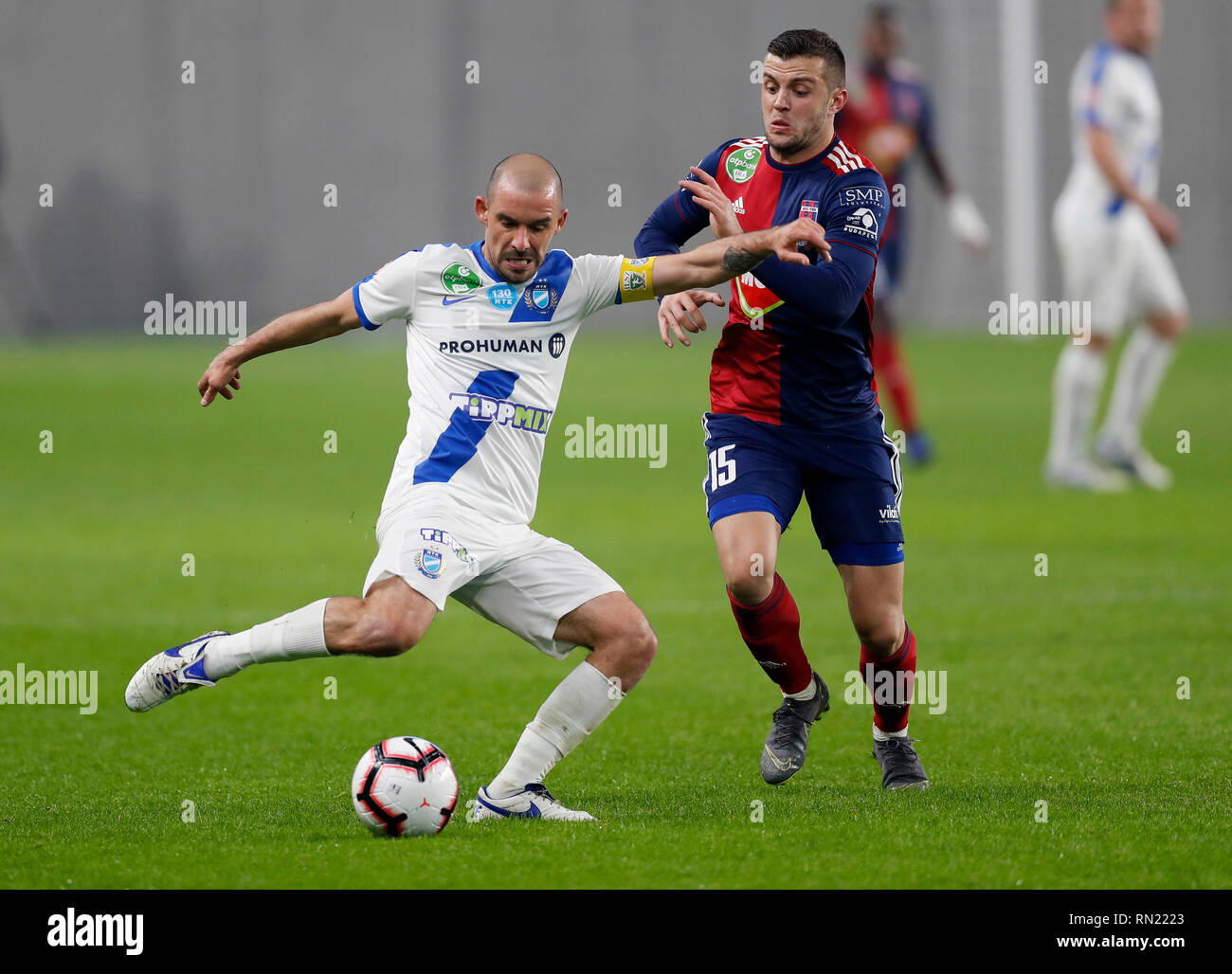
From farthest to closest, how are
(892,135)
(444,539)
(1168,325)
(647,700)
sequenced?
1. (892,135)
2. (1168,325)
3. (647,700)
4. (444,539)

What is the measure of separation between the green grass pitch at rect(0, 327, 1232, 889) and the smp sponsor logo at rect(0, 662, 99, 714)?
3.3 inches

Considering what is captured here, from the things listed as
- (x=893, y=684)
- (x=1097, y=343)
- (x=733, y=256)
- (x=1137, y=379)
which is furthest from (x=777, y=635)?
(x=1137, y=379)

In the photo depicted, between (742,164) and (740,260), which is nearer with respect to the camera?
(740,260)

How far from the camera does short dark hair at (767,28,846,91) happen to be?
5.15m

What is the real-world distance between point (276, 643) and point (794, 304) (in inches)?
73.8

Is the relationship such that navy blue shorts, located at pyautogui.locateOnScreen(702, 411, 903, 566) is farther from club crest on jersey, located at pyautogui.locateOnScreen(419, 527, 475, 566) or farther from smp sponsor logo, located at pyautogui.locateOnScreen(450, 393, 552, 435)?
club crest on jersey, located at pyautogui.locateOnScreen(419, 527, 475, 566)

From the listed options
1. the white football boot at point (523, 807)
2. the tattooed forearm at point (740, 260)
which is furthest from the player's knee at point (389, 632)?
the tattooed forearm at point (740, 260)

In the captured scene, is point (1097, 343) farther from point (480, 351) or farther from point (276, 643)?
point (276, 643)

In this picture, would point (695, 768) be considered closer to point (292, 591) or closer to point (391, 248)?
point (292, 591)

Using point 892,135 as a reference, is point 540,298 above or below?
below

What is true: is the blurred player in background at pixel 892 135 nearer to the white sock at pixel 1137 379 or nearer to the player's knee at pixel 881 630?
the white sock at pixel 1137 379

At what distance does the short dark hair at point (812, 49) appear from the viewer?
515 centimetres

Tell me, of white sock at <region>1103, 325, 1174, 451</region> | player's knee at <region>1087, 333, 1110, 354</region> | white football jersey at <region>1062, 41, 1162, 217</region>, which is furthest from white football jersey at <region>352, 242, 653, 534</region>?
white sock at <region>1103, 325, 1174, 451</region>
